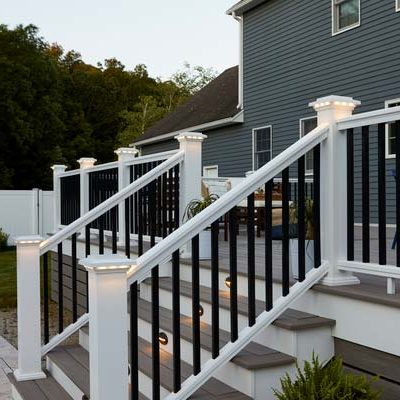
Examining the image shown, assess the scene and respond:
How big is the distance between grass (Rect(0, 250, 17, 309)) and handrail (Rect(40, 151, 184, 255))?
4.30 meters

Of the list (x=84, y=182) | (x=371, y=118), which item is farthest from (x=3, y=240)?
(x=371, y=118)

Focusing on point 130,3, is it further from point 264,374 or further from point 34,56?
point 264,374

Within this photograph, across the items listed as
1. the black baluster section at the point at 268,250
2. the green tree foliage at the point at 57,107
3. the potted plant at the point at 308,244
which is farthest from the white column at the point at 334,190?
the green tree foliage at the point at 57,107

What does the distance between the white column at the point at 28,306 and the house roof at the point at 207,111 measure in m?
9.18

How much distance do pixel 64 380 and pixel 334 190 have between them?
2.18m

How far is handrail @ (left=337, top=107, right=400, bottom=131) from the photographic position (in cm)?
278

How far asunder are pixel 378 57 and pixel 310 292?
7.06 meters

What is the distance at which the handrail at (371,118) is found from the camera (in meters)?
2.78

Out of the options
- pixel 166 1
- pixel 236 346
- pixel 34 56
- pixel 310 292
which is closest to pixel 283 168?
pixel 310 292

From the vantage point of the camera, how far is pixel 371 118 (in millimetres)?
2906

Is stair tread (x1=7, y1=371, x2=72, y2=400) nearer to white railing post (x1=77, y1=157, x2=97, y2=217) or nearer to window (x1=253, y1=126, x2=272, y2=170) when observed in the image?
white railing post (x1=77, y1=157, x2=97, y2=217)

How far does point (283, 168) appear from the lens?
9.96 ft

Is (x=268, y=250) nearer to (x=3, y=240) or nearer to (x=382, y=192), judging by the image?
(x=382, y=192)

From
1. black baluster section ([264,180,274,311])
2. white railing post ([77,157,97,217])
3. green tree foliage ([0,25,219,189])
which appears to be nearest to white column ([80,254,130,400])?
black baluster section ([264,180,274,311])
